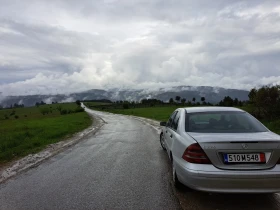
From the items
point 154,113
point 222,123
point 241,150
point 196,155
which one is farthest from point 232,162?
point 154,113

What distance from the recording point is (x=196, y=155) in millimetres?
4258

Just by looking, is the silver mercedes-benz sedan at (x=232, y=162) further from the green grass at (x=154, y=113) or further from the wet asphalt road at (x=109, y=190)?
the green grass at (x=154, y=113)

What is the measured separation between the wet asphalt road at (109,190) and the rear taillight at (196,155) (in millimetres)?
756

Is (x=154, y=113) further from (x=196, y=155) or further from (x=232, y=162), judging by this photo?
(x=232, y=162)

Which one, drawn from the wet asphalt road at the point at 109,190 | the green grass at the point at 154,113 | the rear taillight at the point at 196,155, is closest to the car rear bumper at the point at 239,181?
the rear taillight at the point at 196,155

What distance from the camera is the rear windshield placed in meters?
5.01

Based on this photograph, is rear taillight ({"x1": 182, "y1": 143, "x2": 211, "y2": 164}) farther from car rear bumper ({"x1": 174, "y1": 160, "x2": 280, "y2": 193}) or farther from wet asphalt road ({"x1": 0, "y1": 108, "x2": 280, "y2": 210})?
wet asphalt road ({"x1": 0, "y1": 108, "x2": 280, "y2": 210})

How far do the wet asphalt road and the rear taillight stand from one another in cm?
76

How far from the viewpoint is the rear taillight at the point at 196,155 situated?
4.19 meters

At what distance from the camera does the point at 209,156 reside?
4.16 m

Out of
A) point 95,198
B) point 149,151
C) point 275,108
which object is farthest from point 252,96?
point 95,198

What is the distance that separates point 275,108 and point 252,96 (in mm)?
2274

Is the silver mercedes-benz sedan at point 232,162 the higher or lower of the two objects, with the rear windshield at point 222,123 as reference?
lower

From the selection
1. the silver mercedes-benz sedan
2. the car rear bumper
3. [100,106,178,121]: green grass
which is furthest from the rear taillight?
[100,106,178,121]: green grass
